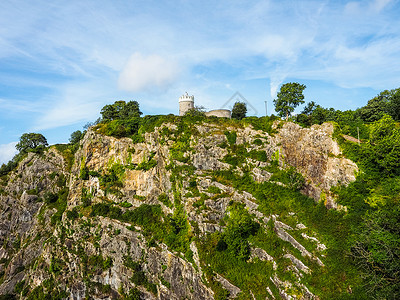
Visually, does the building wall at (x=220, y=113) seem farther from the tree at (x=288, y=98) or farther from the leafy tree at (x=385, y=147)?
the leafy tree at (x=385, y=147)

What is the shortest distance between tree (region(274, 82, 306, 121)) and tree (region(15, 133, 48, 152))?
201 ft

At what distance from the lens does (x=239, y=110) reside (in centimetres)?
5162

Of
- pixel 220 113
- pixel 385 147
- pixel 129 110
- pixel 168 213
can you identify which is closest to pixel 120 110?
pixel 129 110

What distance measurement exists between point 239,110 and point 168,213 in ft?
88.4

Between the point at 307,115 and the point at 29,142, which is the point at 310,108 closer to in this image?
the point at 307,115

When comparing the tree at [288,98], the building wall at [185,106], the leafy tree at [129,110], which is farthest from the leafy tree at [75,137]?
the tree at [288,98]

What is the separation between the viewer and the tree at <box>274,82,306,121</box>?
41.1 m

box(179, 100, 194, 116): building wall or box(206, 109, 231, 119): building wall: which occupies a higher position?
box(179, 100, 194, 116): building wall

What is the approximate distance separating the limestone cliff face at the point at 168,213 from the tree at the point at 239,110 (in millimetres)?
11518

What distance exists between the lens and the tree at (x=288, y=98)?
41.1 meters

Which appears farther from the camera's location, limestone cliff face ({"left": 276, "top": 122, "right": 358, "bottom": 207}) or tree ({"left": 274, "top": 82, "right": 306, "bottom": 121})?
tree ({"left": 274, "top": 82, "right": 306, "bottom": 121})

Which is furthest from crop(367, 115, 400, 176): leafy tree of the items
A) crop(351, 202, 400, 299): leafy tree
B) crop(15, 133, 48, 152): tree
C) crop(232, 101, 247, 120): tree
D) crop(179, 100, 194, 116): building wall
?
crop(15, 133, 48, 152): tree

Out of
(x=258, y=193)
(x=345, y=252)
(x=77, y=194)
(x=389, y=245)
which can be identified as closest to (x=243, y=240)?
(x=258, y=193)

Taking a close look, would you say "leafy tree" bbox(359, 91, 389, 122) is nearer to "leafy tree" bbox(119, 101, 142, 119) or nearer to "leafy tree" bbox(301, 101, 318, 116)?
"leafy tree" bbox(301, 101, 318, 116)
